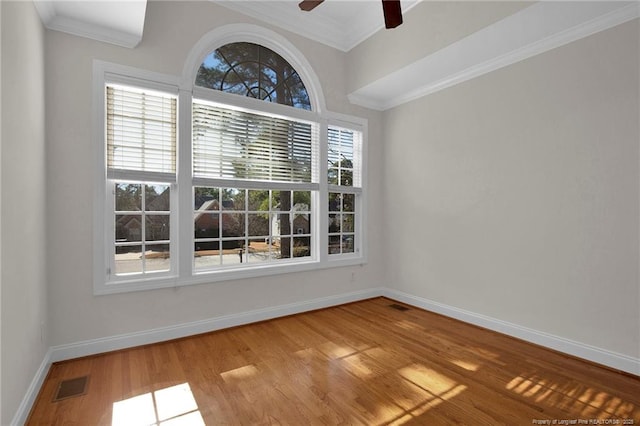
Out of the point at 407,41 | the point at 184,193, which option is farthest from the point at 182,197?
the point at 407,41

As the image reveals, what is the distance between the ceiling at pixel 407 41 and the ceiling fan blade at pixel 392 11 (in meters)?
1.16

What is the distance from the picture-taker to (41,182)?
7.74 ft

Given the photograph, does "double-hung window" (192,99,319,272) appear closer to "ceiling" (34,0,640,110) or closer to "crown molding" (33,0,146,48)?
"crown molding" (33,0,146,48)

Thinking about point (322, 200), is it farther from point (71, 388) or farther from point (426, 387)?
point (71, 388)

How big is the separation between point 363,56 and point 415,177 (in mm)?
1708

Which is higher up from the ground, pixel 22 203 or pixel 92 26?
pixel 92 26

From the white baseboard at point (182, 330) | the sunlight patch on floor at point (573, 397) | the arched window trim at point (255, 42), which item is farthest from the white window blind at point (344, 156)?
the sunlight patch on floor at point (573, 397)

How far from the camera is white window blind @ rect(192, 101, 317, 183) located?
325cm

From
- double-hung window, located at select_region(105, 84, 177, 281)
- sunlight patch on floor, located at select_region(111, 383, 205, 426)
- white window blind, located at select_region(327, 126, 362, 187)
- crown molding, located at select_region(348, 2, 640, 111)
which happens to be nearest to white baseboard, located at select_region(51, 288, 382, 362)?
double-hung window, located at select_region(105, 84, 177, 281)

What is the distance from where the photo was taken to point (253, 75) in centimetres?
355

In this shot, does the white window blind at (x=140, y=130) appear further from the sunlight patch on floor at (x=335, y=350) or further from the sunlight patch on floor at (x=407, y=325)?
the sunlight patch on floor at (x=407, y=325)

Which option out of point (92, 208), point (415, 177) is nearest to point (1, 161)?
point (92, 208)

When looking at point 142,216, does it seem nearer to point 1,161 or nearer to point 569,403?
point 1,161

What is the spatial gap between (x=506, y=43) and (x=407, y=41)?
3.18ft
